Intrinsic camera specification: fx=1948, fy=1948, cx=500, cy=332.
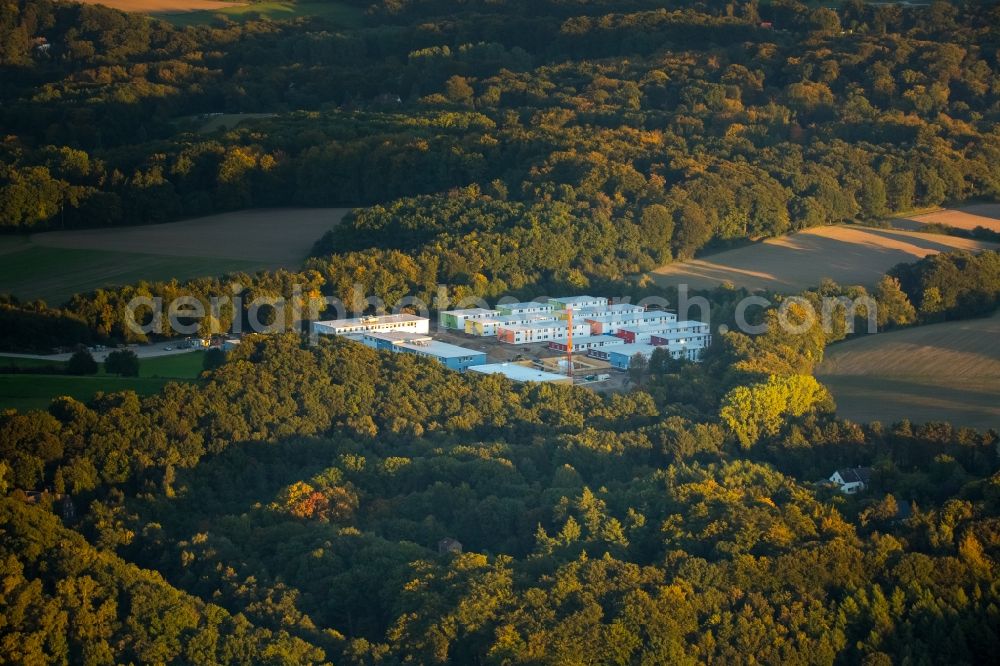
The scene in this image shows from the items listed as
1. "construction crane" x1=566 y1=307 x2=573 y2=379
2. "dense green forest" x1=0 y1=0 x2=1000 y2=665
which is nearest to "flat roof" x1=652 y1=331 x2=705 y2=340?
"dense green forest" x1=0 y1=0 x2=1000 y2=665

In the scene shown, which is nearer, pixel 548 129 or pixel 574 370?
pixel 574 370

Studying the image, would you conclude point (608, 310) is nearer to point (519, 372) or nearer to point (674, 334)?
point (674, 334)

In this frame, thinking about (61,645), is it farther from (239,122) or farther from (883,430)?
(239,122)

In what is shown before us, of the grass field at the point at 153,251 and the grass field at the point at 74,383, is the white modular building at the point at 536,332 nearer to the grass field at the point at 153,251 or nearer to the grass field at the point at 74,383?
the grass field at the point at 74,383

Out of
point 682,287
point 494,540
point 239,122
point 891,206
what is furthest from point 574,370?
point 239,122

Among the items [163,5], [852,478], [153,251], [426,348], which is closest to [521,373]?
[426,348]

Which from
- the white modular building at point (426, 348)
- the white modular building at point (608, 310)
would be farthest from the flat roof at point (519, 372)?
the white modular building at point (608, 310)
